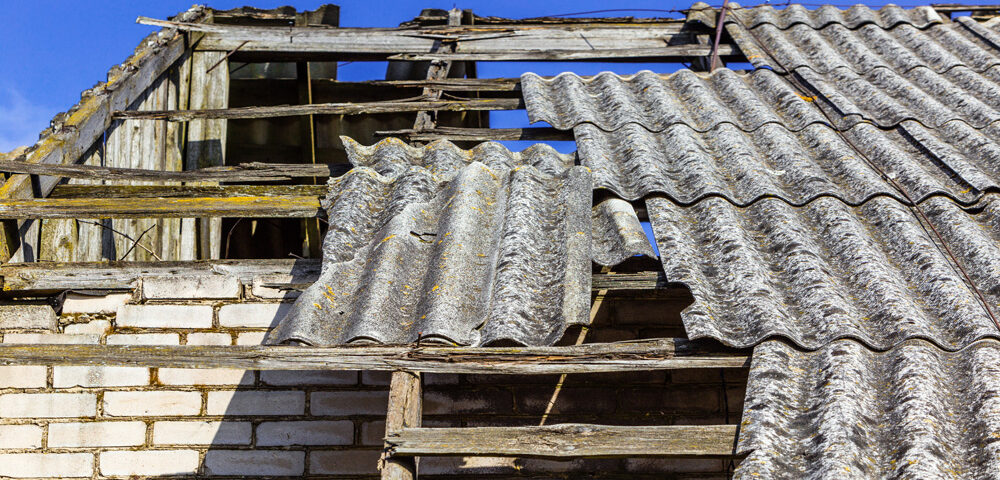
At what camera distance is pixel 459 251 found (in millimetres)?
2957

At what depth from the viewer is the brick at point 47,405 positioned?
11.7ft

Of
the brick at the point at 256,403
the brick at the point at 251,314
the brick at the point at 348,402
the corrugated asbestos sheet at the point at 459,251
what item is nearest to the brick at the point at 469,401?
the brick at the point at 348,402

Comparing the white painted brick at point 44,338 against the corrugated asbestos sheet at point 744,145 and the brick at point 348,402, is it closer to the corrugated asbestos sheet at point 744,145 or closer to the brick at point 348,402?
the brick at point 348,402

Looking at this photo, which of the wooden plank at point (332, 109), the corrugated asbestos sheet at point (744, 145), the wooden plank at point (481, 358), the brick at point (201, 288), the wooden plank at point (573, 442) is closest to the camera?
the wooden plank at point (573, 442)

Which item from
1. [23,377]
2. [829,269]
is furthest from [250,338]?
[829,269]

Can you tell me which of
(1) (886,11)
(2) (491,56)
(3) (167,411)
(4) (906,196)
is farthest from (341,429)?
(1) (886,11)

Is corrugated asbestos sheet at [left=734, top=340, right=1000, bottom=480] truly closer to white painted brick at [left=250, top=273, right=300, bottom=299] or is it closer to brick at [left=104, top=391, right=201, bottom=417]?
white painted brick at [left=250, top=273, right=300, bottom=299]

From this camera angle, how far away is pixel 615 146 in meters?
3.95

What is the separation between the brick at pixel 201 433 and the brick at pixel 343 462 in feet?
0.99

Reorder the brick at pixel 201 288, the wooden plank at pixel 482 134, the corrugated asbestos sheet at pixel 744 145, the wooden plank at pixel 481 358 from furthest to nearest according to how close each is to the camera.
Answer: the wooden plank at pixel 482 134
the brick at pixel 201 288
the corrugated asbestos sheet at pixel 744 145
the wooden plank at pixel 481 358

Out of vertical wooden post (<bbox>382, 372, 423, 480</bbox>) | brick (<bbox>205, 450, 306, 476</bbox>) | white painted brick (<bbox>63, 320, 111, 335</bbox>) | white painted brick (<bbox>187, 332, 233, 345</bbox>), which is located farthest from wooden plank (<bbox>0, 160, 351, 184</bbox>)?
vertical wooden post (<bbox>382, 372, 423, 480</bbox>)

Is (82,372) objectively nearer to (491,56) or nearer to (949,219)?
(491,56)

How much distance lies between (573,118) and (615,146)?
16.9 inches

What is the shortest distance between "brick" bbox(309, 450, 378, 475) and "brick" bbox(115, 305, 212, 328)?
733 millimetres
